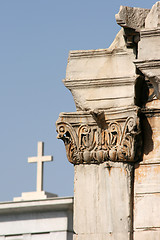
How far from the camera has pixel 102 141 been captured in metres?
11.1

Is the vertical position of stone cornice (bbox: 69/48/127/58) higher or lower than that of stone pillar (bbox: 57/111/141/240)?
higher

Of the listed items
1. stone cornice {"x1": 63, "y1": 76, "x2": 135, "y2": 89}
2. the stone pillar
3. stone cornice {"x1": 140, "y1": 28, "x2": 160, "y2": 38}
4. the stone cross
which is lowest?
the stone pillar

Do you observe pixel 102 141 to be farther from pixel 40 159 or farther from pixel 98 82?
pixel 40 159

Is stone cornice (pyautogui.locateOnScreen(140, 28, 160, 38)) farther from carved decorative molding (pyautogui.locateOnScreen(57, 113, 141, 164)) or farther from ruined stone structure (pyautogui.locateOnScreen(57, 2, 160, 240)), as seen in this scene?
carved decorative molding (pyautogui.locateOnScreen(57, 113, 141, 164))

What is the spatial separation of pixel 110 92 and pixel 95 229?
1.80 metres

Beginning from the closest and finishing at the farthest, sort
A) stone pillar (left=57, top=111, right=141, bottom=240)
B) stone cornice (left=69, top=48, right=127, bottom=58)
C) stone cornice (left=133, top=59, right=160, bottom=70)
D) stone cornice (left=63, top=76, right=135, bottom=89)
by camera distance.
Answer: stone cornice (left=133, top=59, right=160, bottom=70) → stone pillar (left=57, top=111, right=141, bottom=240) → stone cornice (left=63, top=76, right=135, bottom=89) → stone cornice (left=69, top=48, right=127, bottom=58)

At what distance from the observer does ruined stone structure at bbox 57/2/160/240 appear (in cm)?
1077

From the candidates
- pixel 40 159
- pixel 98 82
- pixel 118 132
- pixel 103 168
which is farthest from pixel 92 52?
pixel 40 159

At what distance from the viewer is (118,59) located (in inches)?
446

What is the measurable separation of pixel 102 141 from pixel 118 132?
26cm

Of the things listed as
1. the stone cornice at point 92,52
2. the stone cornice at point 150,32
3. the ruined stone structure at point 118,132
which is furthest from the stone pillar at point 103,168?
the stone cornice at point 150,32

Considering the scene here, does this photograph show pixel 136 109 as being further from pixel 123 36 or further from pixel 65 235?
pixel 65 235

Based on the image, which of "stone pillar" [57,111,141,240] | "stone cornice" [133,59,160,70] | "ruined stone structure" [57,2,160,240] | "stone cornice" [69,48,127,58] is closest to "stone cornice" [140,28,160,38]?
"ruined stone structure" [57,2,160,240]

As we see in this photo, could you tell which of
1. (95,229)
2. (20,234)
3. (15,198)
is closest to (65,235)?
(20,234)
